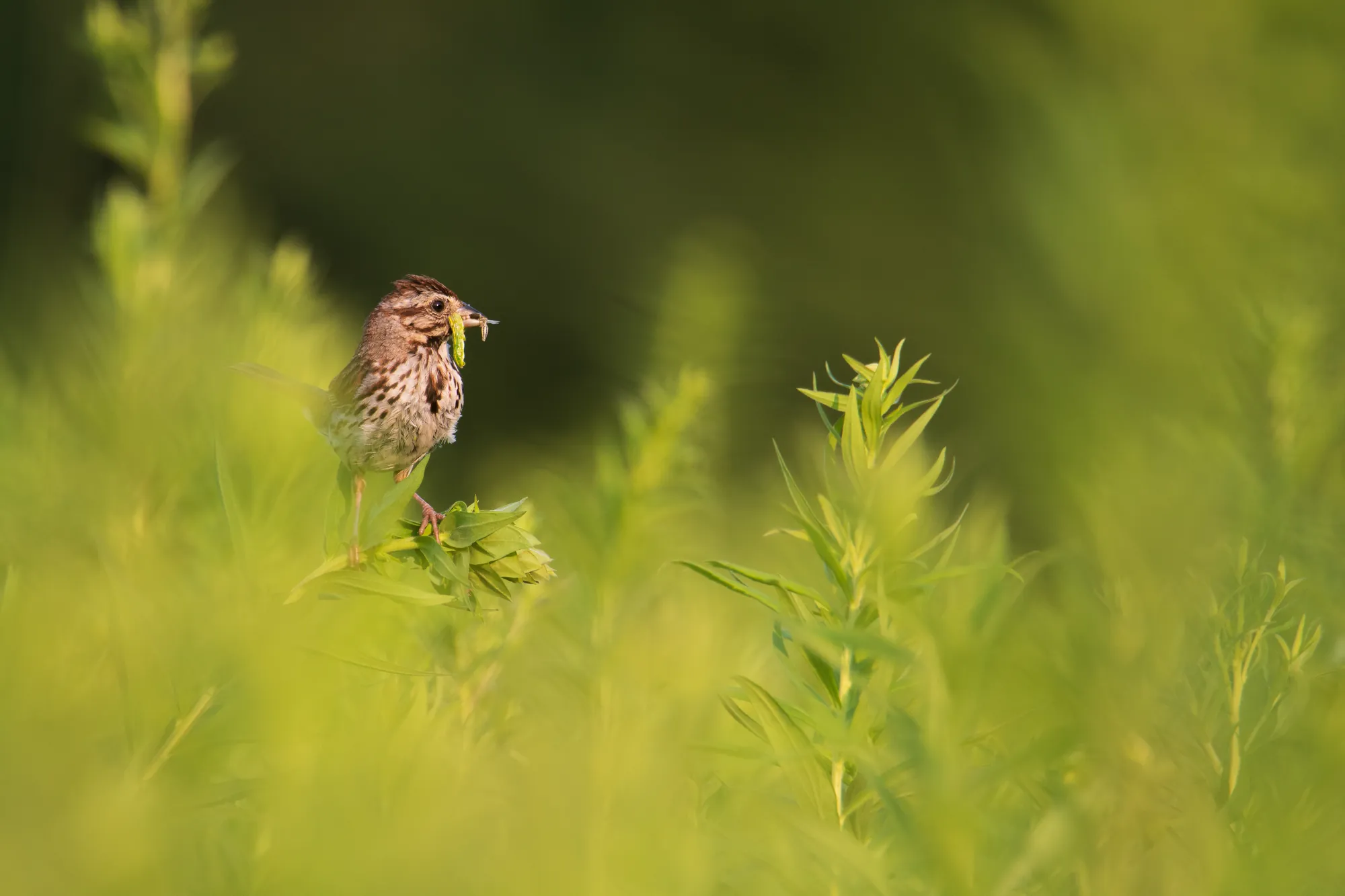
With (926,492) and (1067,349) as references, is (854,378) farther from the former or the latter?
(1067,349)

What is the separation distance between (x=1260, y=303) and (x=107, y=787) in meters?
0.30

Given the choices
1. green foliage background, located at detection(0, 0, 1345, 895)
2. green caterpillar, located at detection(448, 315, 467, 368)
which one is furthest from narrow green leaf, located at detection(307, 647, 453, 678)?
green caterpillar, located at detection(448, 315, 467, 368)

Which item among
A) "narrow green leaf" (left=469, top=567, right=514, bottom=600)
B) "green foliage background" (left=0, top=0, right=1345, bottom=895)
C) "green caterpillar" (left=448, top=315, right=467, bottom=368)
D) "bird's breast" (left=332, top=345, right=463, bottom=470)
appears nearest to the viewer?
"green foliage background" (left=0, top=0, right=1345, bottom=895)

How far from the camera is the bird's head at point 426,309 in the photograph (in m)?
0.56

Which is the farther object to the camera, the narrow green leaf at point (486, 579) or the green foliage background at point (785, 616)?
the narrow green leaf at point (486, 579)

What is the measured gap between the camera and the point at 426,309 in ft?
1.88

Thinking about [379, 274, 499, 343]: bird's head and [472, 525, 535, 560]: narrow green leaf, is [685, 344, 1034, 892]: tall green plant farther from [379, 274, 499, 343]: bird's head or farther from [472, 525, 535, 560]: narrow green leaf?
[379, 274, 499, 343]: bird's head

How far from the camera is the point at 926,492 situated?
0.28m

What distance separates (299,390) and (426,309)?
215mm

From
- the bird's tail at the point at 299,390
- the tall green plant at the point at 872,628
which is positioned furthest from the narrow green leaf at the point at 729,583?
the bird's tail at the point at 299,390

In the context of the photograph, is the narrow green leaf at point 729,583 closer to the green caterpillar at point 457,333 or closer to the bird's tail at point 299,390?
the bird's tail at point 299,390

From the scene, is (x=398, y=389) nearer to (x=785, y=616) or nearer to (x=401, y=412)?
(x=401, y=412)

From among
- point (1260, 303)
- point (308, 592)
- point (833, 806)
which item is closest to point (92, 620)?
point (308, 592)

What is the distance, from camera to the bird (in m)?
0.40
